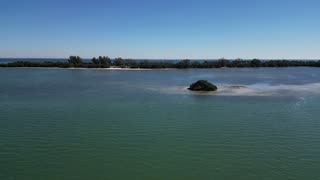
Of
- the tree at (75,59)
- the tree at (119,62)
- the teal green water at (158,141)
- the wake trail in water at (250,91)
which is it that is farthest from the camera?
the tree at (119,62)

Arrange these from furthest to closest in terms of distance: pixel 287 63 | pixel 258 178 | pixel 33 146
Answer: pixel 287 63, pixel 33 146, pixel 258 178

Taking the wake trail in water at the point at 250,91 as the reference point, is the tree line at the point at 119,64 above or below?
above

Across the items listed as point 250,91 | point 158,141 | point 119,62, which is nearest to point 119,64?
point 119,62

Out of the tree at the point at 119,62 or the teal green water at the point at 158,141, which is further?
the tree at the point at 119,62

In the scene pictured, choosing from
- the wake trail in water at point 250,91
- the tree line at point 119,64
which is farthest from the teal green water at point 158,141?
the tree line at point 119,64

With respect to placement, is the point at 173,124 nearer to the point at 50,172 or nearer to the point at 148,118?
the point at 148,118

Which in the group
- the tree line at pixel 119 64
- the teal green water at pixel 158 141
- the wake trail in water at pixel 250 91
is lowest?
the teal green water at pixel 158 141

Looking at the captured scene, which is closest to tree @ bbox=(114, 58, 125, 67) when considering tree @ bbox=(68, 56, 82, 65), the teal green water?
tree @ bbox=(68, 56, 82, 65)

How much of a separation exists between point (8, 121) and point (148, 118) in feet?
25.2

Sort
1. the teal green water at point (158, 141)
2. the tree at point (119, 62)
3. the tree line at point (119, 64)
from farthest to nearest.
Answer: the tree at point (119, 62) < the tree line at point (119, 64) < the teal green water at point (158, 141)

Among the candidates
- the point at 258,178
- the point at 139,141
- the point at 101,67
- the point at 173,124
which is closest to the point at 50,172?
the point at 139,141

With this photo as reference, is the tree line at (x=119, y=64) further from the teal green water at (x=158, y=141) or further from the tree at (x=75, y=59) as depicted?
the teal green water at (x=158, y=141)

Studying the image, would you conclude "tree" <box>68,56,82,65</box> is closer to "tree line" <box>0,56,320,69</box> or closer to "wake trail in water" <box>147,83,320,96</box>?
"tree line" <box>0,56,320,69</box>

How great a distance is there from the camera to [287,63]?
127 meters
